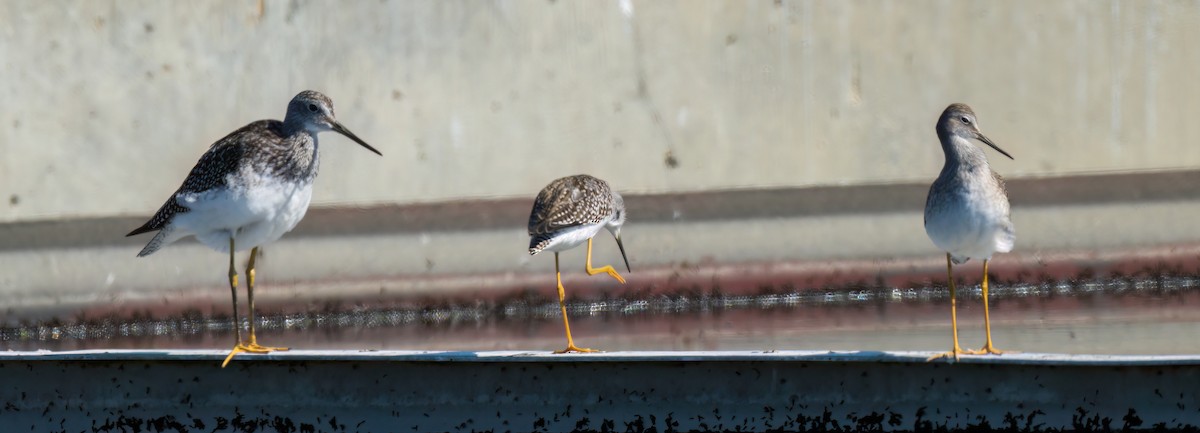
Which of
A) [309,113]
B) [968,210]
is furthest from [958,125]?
[309,113]

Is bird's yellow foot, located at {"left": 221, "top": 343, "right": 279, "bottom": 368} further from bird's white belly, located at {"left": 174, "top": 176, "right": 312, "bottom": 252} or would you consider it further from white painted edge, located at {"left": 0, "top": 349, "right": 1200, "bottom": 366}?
bird's white belly, located at {"left": 174, "top": 176, "right": 312, "bottom": 252}

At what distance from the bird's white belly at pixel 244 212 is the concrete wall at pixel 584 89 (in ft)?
11.0

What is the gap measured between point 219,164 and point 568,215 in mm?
1671

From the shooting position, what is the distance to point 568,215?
24.8ft

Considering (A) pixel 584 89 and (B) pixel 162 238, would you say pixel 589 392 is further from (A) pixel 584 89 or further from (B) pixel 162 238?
(A) pixel 584 89

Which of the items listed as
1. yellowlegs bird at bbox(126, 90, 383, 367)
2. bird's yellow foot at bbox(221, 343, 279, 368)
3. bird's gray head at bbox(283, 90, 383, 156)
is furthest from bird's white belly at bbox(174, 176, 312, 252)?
bird's yellow foot at bbox(221, 343, 279, 368)

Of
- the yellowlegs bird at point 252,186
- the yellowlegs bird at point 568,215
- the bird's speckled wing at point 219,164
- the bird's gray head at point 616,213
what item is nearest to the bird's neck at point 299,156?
the yellowlegs bird at point 252,186

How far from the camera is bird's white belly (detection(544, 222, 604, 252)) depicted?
24.5 feet

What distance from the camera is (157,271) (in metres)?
10.4

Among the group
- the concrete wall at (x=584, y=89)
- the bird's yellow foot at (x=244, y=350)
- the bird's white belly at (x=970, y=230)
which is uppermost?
the concrete wall at (x=584, y=89)

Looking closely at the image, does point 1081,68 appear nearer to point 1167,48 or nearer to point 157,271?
point 1167,48

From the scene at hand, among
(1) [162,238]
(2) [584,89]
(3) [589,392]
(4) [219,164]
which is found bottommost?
(3) [589,392]

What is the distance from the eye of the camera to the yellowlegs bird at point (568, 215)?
292 inches

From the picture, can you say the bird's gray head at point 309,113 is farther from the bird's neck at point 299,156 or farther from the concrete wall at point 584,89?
the concrete wall at point 584,89
